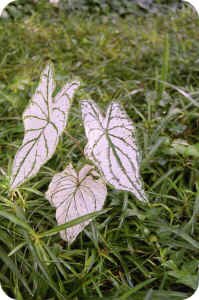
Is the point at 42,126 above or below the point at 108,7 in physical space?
below

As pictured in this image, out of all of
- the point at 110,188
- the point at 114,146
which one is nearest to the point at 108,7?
the point at 110,188

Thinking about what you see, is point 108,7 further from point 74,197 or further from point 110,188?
point 74,197

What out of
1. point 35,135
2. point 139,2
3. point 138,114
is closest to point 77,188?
point 35,135

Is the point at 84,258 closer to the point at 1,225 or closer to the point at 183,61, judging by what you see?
the point at 1,225

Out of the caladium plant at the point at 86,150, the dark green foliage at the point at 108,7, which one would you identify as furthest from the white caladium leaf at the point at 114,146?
the dark green foliage at the point at 108,7

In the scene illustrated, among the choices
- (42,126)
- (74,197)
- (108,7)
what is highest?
(108,7)

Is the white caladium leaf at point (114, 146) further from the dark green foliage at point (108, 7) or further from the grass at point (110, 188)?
the dark green foliage at point (108, 7)

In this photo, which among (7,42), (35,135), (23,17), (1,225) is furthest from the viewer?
(23,17)
